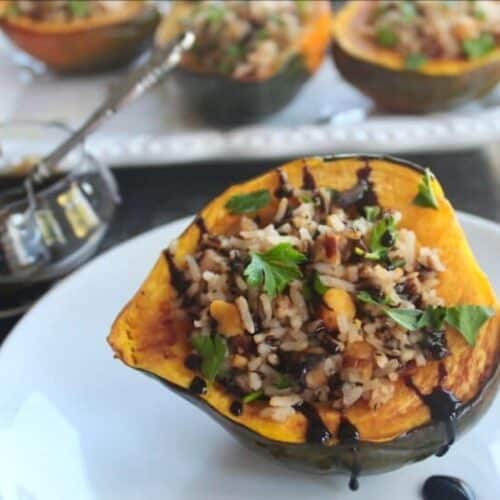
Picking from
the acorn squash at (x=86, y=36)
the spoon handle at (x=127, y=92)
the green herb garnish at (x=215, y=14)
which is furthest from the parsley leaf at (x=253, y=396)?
the acorn squash at (x=86, y=36)

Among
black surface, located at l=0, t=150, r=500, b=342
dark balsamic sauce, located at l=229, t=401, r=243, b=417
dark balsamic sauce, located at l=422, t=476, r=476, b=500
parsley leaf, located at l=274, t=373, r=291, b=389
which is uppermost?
parsley leaf, located at l=274, t=373, r=291, b=389

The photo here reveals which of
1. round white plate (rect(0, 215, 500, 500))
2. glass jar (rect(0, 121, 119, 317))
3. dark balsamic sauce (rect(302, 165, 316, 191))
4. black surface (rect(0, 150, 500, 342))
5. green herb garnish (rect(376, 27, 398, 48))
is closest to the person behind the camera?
round white plate (rect(0, 215, 500, 500))

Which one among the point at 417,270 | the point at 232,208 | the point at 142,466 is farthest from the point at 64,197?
the point at 417,270

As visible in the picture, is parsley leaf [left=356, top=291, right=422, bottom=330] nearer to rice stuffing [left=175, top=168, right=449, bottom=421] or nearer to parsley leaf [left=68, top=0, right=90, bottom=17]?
rice stuffing [left=175, top=168, right=449, bottom=421]

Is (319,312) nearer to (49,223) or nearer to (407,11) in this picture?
(49,223)

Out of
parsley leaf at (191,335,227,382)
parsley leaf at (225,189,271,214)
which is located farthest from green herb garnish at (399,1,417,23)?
parsley leaf at (191,335,227,382)

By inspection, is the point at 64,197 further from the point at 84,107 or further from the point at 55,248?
the point at 84,107

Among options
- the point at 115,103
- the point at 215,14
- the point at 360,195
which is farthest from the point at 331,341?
the point at 215,14

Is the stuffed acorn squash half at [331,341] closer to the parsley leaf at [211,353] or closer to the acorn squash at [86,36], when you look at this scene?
the parsley leaf at [211,353]
